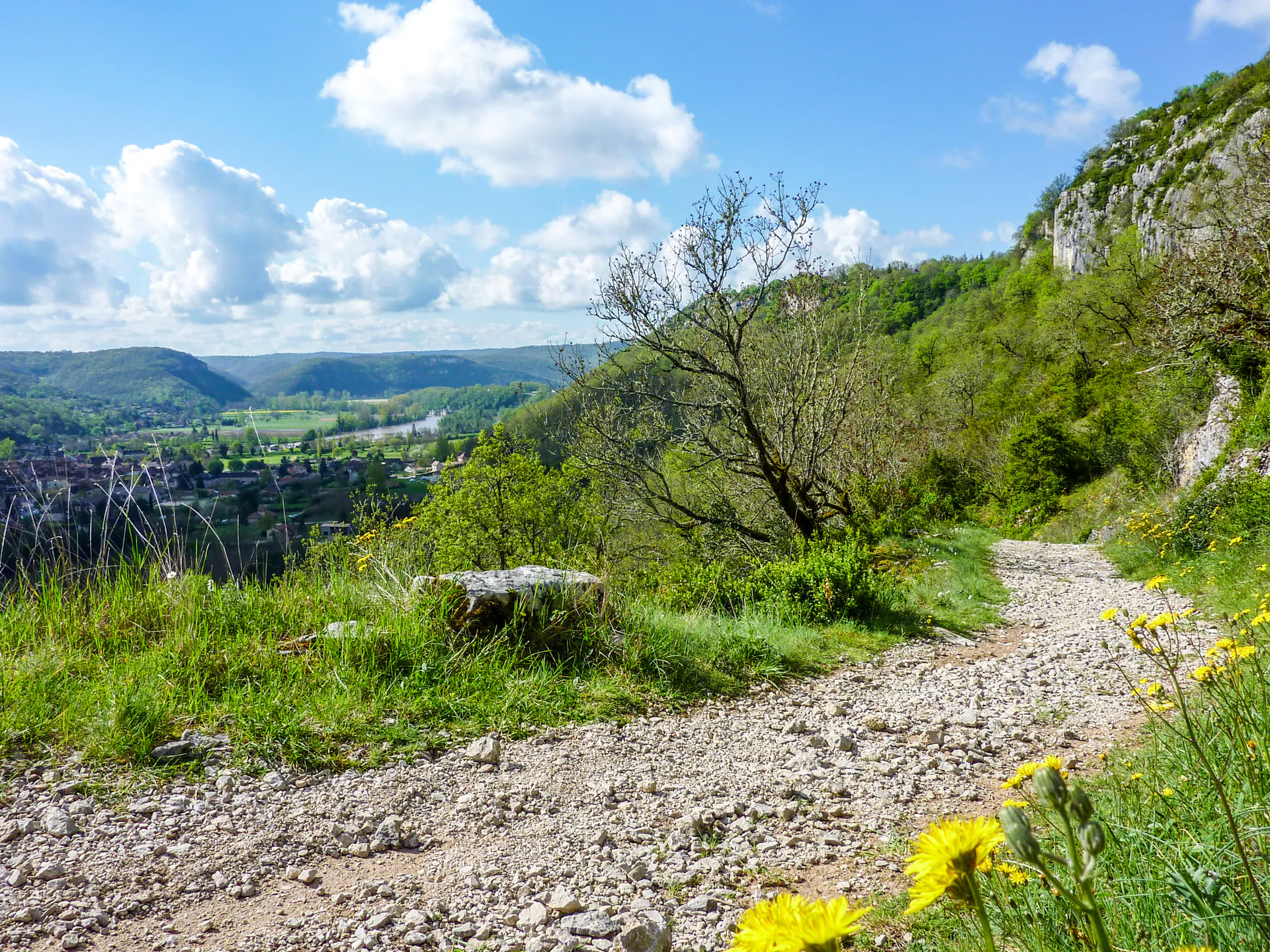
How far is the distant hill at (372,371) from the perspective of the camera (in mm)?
124000

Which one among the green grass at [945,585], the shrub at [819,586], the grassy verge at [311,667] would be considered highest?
the grassy verge at [311,667]

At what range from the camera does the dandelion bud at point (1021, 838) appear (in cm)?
88

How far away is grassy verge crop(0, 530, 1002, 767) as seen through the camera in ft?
12.2

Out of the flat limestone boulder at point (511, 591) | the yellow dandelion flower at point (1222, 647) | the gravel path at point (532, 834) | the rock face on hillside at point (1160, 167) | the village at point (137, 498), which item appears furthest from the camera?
the rock face on hillside at point (1160, 167)

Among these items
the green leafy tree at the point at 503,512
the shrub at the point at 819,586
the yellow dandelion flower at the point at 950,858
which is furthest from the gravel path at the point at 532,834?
the green leafy tree at the point at 503,512

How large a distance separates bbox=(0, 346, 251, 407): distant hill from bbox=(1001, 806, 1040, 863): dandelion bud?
108 ft

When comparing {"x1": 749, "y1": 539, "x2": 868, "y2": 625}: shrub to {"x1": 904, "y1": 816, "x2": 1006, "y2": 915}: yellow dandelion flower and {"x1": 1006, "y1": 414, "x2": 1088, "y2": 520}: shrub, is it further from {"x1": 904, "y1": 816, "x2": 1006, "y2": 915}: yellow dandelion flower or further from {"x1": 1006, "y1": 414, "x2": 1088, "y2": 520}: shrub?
{"x1": 1006, "y1": 414, "x2": 1088, "y2": 520}: shrub

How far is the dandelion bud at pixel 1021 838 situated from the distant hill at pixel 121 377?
→ 108ft

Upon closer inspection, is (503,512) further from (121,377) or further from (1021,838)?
(121,377)

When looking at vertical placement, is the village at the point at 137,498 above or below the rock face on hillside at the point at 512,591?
above

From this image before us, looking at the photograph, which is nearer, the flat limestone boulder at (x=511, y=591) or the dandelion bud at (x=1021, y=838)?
the dandelion bud at (x=1021, y=838)

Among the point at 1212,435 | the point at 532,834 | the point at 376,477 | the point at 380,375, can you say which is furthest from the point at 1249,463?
the point at 380,375

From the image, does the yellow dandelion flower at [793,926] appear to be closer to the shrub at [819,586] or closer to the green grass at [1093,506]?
the shrub at [819,586]

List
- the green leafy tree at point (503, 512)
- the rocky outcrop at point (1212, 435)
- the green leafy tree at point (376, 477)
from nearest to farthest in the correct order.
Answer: the rocky outcrop at point (1212, 435) → the green leafy tree at point (503, 512) → the green leafy tree at point (376, 477)
